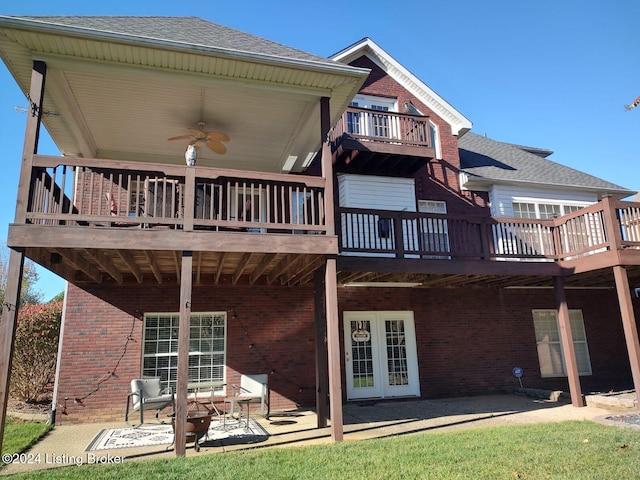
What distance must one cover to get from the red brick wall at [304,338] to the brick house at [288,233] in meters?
0.04

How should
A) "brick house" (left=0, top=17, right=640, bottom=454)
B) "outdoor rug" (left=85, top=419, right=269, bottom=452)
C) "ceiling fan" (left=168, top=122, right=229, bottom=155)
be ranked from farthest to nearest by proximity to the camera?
"ceiling fan" (left=168, top=122, right=229, bottom=155) < "outdoor rug" (left=85, top=419, right=269, bottom=452) < "brick house" (left=0, top=17, right=640, bottom=454)

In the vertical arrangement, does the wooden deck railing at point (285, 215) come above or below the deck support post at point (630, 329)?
above

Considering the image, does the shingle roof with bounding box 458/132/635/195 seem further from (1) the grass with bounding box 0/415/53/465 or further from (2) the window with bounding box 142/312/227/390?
(1) the grass with bounding box 0/415/53/465

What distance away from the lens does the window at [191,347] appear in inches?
356

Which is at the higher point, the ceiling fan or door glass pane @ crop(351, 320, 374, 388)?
the ceiling fan

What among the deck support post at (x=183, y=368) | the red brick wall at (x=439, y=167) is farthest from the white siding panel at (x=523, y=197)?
the deck support post at (x=183, y=368)

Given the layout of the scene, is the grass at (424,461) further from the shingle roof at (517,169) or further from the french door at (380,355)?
the shingle roof at (517,169)

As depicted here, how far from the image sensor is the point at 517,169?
13.2 m

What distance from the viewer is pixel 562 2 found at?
34.2 feet

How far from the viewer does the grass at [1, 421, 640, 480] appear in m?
4.57

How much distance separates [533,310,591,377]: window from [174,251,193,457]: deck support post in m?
9.91

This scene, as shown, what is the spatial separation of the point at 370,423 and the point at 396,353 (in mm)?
3415

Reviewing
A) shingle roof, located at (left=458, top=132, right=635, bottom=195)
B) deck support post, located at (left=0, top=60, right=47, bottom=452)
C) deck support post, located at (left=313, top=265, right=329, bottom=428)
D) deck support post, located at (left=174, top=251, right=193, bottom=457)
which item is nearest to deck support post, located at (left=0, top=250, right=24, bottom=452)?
deck support post, located at (left=0, top=60, right=47, bottom=452)

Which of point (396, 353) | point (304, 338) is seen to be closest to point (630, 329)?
point (396, 353)
